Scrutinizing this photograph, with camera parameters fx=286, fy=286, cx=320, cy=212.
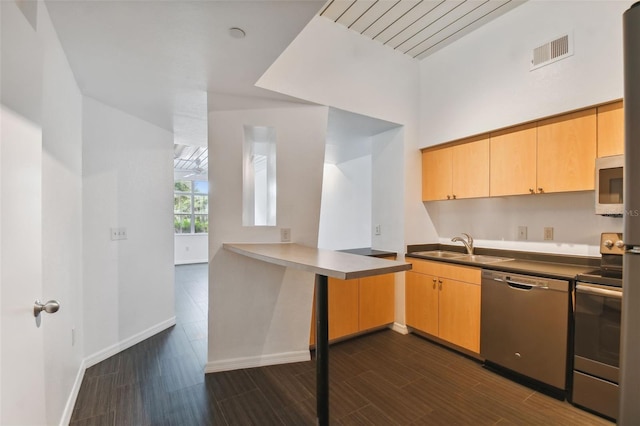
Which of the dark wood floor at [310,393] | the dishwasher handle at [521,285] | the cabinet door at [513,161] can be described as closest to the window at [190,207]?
the dark wood floor at [310,393]

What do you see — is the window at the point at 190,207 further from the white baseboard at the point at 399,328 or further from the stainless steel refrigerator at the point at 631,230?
the stainless steel refrigerator at the point at 631,230

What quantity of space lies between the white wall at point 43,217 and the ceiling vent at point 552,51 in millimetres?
3335

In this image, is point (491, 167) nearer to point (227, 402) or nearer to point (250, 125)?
point (250, 125)

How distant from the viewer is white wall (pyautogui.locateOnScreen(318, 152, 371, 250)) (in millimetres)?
4797

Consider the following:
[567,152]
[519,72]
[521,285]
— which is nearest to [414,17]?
[519,72]

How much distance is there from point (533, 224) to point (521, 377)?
1.36m

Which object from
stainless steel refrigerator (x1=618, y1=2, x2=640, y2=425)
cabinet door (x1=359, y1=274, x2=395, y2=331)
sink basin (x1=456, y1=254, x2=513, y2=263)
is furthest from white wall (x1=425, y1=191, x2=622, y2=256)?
stainless steel refrigerator (x1=618, y1=2, x2=640, y2=425)

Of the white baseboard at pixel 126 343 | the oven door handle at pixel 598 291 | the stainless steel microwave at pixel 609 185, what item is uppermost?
the stainless steel microwave at pixel 609 185

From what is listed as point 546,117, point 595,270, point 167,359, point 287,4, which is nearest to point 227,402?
point 167,359

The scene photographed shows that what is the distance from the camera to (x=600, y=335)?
188 cm

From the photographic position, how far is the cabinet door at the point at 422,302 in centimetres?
295

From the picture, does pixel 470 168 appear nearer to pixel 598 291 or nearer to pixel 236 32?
pixel 598 291

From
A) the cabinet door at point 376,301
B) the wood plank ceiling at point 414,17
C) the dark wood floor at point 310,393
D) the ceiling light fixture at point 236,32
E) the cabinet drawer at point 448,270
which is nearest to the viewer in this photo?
the ceiling light fixture at point 236,32

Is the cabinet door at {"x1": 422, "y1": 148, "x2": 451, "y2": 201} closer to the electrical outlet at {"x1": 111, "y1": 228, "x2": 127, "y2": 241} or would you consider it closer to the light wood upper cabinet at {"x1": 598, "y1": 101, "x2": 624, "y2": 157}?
the light wood upper cabinet at {"x1": 598, "y1": 101, "x2": 624, "y2": 157}
